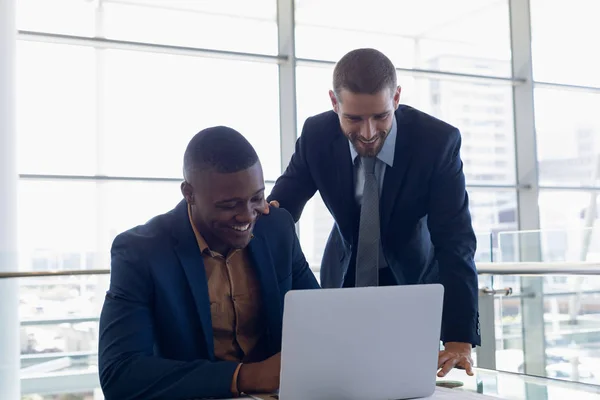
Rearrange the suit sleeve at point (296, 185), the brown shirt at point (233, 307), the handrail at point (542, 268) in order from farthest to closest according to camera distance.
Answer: the handrail at point (542, 268), the suit sleeve at point (296, 185), the brown shirt at point (233, 307)

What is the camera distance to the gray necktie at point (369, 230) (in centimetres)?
191

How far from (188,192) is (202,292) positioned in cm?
21

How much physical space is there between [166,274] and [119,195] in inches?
194

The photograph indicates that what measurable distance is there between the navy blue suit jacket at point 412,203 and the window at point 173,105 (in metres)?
4.60

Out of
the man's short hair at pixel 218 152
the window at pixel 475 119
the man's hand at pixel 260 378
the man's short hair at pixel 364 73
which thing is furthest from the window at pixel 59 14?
the man's hand at pixel 260 378

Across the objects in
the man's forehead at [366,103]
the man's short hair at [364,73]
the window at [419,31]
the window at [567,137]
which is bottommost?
the man's forehead at [366,103]

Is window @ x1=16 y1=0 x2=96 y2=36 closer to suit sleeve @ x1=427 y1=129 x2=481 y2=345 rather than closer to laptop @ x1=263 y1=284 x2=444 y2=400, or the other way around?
suit sleeve @ x1=427 y1=129 x2=481 y2=345

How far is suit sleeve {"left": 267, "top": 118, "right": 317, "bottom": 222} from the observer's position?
2096 mm

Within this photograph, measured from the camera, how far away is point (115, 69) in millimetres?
6844

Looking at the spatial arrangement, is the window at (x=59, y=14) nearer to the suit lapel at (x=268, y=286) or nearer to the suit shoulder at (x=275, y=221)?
the suit shoulder at (x=275, y=221)

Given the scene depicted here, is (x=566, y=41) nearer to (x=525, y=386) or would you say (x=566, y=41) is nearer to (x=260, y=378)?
(x=525, y=386)

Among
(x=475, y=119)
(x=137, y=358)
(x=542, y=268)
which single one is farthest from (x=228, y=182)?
(x=475, y=119)

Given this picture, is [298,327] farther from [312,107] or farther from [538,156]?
[538,156]

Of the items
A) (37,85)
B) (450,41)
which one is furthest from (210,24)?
(450,41)
